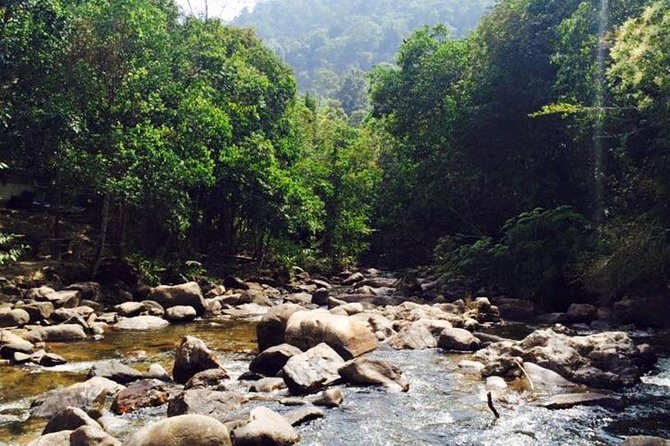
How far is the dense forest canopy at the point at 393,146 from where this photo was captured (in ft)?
55.7

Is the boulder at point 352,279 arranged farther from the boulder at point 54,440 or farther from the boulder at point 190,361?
the boulder at point 54,440

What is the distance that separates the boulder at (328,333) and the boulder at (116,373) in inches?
117

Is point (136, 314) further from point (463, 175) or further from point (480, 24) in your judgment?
point (480, 24)

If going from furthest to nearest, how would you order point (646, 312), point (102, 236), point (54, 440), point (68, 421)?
1. point (102, 236)
2. point (646, 312)
3. point (68, 421)
4. point (54, 440)

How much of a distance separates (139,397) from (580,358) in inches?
300

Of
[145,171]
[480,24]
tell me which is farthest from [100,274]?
[480,24]

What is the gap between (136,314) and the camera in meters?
17.7

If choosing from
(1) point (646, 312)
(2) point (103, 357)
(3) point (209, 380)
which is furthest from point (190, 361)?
(1) point (646, 312)

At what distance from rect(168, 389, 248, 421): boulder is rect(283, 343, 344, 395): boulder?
3.21ft

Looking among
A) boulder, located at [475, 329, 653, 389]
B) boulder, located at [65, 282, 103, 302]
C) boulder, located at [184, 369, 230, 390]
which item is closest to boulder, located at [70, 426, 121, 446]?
boulder, located at [184, 369, 230, 390]

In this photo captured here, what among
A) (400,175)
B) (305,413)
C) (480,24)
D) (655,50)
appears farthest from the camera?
(400,175)

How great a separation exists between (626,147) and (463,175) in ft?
41.6

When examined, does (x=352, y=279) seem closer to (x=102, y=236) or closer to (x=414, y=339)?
(x=102, y=236)

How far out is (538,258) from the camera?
2053 centimetres
